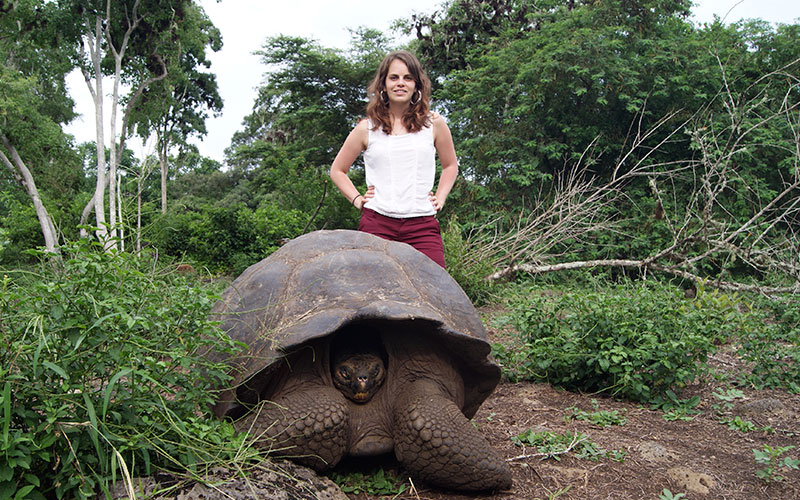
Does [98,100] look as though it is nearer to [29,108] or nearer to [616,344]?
[29,108]

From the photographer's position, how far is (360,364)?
2070 millimetres

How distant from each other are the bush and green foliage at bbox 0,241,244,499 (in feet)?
7.55

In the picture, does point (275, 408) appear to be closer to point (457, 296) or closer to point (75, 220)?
point (457, 296)

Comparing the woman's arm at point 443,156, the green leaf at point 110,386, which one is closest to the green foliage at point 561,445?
the woman's arm at point 443,156

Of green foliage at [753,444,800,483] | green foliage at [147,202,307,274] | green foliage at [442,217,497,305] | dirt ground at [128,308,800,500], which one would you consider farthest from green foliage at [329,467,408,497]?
green foliage at [147,202,307,274]

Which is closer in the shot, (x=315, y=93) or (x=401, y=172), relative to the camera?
(x=401, y=172)

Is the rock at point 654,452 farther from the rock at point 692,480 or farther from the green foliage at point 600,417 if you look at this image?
the green foliage at point 600,417

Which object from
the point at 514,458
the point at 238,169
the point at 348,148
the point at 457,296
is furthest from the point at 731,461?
the point at 238,169

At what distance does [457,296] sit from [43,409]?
1.46 metres

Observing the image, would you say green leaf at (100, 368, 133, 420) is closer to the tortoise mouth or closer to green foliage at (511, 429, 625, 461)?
the tortoise mouth

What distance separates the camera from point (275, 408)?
6.32ft

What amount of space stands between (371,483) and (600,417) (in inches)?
55.3

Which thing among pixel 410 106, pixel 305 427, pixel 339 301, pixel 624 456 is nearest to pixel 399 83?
pixel 410 106

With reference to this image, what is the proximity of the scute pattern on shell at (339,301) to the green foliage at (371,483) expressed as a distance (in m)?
A: 0.45
